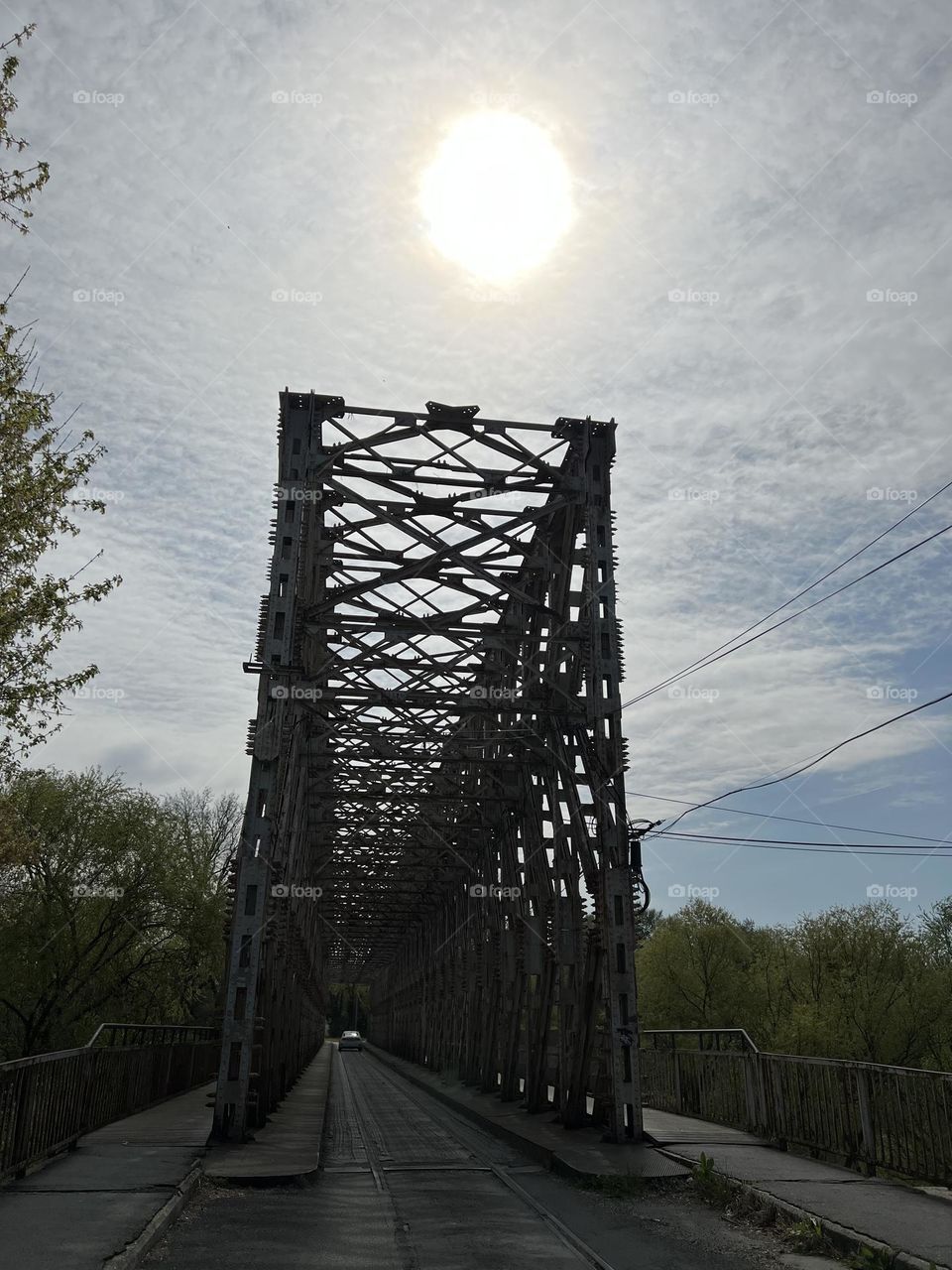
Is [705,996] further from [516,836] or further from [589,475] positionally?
[589,475]

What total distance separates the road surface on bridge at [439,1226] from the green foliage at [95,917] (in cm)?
1707

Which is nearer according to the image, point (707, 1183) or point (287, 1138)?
point (707, 1183)

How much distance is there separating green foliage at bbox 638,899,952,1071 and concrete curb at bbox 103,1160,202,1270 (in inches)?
1212

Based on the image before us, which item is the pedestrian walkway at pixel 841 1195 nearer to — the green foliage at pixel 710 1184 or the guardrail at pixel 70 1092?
the green foliage at pixel 710 1184

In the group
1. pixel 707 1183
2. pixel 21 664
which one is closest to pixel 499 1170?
pixel 707 1183

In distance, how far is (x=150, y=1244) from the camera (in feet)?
24.9

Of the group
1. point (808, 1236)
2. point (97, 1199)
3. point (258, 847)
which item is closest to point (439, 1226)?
point (97, 1199)

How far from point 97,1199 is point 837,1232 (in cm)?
643

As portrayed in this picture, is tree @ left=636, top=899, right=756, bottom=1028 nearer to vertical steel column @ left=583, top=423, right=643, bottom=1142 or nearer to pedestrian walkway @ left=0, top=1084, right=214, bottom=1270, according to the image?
vertical steel column @ left=583, top=423, right=643, bottom=1142

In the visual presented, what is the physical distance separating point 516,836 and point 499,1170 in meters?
10.5

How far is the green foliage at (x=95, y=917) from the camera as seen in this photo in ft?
90.4

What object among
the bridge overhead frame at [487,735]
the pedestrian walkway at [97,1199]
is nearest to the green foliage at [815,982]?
the bridge overhead frame at [487,735]

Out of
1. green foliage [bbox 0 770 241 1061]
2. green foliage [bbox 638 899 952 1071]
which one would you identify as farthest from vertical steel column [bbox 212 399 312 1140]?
green foliage [bbox 638 899 952 1071]

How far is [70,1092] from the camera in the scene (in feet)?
39.8
